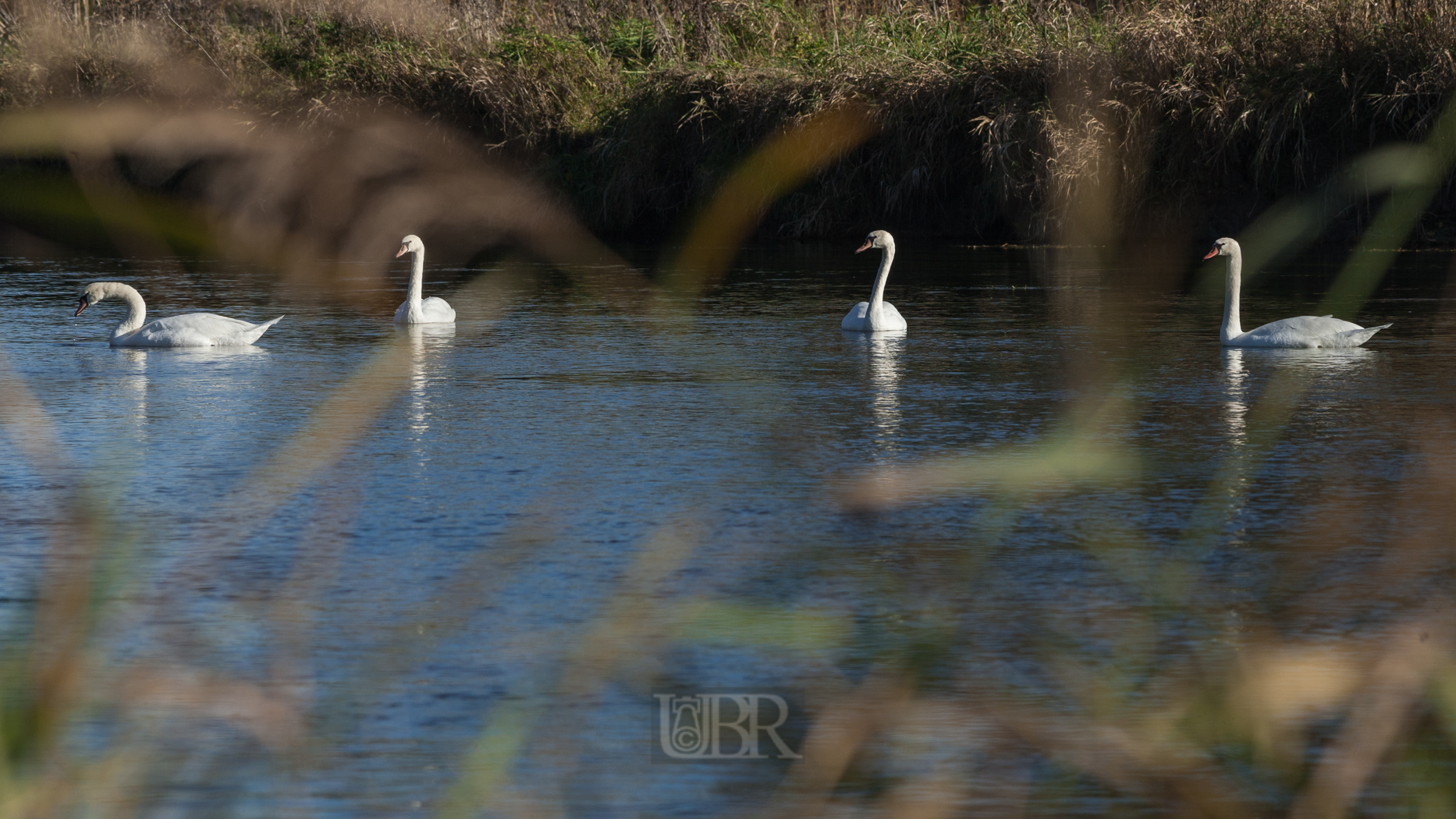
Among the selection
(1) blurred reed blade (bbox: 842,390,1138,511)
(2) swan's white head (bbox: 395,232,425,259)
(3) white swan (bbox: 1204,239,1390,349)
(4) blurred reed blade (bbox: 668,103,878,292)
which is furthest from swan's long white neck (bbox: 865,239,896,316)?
(4) blurred reed blade (bbox: 668,103,878,292)

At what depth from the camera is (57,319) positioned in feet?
47.0

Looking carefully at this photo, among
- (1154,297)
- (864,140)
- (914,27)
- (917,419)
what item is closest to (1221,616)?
(917,419)

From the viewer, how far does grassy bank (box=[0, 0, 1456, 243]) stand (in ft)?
68.2

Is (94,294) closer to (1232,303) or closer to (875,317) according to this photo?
(875,317)

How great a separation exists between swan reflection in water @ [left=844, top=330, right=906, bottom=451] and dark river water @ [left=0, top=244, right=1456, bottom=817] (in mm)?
47

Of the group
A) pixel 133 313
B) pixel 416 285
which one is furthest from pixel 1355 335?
pixel 133 313

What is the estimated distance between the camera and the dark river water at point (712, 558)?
4129 mm

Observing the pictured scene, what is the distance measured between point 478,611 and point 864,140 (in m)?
18.4

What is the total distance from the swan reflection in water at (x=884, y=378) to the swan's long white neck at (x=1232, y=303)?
2092 millimetres

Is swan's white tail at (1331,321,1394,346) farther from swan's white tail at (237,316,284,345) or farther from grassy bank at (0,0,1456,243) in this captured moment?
grassy bank at (0,0,1456,243)

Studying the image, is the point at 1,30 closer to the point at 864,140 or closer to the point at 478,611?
the point at 864,140

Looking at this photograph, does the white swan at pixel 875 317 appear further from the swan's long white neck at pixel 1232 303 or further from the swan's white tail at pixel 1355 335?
the swan's white tail at pixel 1355 335

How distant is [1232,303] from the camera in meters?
12.1

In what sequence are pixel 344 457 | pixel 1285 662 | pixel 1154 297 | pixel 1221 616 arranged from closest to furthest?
pixel 1285 662 < pixel 1221 616 < pixel 344 457 < pixel 1154 297
